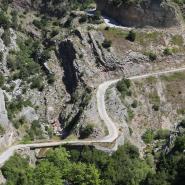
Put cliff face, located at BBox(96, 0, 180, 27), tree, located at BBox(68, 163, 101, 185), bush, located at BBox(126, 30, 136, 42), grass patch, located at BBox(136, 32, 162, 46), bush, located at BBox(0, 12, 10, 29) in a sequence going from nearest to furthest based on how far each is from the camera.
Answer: tree, located at BBox(68, 163, 101, 185) → bush, located at BBox(126, 30, 136, 42) → grass patch, located at BBox(136, 32, 162, 46) → cliff face, located at BBox(96, 0, 180, 27) → bush, located at BBox(0, 12, 10, 29)

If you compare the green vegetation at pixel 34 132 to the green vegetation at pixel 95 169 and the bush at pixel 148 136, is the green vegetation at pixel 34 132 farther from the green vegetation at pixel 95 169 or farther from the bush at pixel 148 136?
the bush at pixel 148 136

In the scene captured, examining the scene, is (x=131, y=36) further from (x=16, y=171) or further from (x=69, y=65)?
(x=16, y=171)

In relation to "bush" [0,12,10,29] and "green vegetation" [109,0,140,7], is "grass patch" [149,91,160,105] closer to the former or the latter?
"green vegetation" [109,0,140,7]

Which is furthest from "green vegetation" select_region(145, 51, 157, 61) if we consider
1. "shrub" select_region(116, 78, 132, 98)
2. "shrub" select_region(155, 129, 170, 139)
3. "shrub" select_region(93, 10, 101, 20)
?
"shrub" select_region(155, 129, 170, 139)

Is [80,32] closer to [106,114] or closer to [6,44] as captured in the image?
[6,44]

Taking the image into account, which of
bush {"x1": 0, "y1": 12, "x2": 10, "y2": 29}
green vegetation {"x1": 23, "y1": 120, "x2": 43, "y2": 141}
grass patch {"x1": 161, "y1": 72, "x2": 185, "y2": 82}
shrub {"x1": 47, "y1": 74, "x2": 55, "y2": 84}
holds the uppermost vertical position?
bush {"x1": 0, "y1": 12, "x2": 10, "y2": 29}

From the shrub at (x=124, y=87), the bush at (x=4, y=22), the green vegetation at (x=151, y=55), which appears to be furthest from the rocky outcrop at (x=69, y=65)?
the green vegetation at (x=151, y=55)

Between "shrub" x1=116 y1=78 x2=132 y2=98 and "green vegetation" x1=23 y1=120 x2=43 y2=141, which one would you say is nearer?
"green vegetation" x1=23 y1=120 x2=43 y2=141

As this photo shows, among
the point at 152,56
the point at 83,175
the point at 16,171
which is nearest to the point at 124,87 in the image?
the point at 152,56

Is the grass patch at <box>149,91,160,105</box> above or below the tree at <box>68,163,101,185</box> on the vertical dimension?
above
